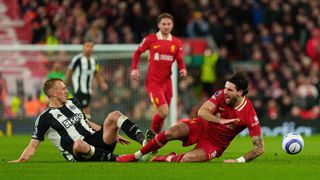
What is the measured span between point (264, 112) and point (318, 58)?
2.63 metres

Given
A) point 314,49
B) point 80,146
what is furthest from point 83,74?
point 314,49

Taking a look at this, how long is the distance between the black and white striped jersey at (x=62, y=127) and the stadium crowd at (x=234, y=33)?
402 inches

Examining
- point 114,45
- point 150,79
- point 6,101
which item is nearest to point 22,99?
point 6,101

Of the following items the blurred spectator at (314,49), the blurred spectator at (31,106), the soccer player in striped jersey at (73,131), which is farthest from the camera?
the blurred spectator at (314,49)

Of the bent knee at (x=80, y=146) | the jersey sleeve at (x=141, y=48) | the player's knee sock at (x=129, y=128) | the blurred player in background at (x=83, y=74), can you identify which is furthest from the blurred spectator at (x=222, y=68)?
the bent knee at (x=80, y=146)

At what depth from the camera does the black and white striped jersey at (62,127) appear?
11.7 meters

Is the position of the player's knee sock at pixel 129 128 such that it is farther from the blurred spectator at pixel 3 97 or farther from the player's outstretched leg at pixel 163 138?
the blurred spectator at pixel 3 97

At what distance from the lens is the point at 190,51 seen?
2491 cm

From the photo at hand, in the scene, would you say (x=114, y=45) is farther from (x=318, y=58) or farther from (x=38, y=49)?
(x=318, y=58)

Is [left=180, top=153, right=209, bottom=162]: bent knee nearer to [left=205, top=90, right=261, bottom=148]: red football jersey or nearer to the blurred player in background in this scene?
[left=205, top=90, right=261, bottom=148]: red football jersey

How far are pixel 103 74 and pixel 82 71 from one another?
11.4 feet

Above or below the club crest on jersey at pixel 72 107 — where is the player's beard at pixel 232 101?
above

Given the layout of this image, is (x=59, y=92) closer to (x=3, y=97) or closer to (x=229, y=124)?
(x=229, y=124)

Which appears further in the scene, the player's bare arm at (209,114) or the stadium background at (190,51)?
the stadium background at (190,51)
